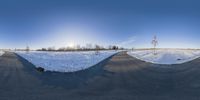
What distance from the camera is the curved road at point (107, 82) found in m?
11.7

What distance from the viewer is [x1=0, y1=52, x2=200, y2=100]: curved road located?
11723 mm

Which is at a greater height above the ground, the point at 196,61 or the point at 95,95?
the point at 196,61

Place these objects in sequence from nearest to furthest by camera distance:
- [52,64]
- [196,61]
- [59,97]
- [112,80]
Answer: [59,97]
[112,80]
[52,64]
[196,61]

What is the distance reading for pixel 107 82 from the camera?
47.3 feet

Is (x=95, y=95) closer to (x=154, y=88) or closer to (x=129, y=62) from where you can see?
(x=154, y=88)

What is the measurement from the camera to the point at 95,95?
39.0 ft

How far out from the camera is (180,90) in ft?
42.9

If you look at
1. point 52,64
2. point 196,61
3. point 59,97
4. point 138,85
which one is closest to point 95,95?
point 59,97

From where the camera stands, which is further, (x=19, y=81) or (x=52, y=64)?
(x=52, y=64)

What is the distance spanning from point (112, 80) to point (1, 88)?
19.0 ft

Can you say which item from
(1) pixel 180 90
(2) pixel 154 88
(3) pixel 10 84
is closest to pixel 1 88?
(3) pixel 10 84

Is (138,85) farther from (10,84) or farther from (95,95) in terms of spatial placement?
(10,84)

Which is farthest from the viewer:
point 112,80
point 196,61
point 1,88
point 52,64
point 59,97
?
point 196,61

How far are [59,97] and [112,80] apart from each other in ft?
14.1
